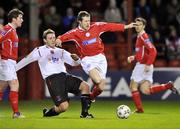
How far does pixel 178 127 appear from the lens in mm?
10875

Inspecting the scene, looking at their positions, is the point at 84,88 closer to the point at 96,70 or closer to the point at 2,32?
the point at 96,70

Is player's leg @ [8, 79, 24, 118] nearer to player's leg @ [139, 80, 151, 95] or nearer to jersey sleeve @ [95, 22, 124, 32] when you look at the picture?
jersey sleeve @ [95, 22, 124, 32]

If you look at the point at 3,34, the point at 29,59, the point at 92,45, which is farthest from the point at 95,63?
the point at 3,34

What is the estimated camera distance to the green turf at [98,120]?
11.1 metres

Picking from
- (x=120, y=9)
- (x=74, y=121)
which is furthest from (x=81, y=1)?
(x=74, y=121)

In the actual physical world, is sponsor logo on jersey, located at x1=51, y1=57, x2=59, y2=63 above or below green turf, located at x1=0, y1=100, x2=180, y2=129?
above

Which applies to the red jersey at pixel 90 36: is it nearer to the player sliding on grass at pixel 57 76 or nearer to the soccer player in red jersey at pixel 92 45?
the soccer player in red jersey at pixel 92 45

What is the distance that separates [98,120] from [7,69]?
Answer: 2.00 metres

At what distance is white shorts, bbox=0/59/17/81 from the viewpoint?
12766 millimetres

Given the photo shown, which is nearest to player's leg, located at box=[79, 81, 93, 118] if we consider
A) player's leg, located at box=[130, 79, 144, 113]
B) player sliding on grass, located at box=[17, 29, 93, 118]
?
player sliding on grass, located at box=[17, 29, 93, 118]

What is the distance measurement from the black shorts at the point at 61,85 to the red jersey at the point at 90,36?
0.78 metres

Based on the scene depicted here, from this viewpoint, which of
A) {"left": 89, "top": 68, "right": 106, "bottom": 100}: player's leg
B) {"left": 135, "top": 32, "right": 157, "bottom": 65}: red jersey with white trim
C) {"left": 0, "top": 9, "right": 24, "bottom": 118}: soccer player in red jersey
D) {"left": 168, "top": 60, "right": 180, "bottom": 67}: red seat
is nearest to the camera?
{"left": 0, "top": 9, "right": 24, "bottom": 118}: soccer player in red jersey

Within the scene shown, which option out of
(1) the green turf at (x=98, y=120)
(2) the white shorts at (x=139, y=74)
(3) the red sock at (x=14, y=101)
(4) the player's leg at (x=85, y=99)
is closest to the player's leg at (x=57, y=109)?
(1) the green turf at (x=98, y=120)

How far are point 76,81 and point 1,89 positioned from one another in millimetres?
1521
